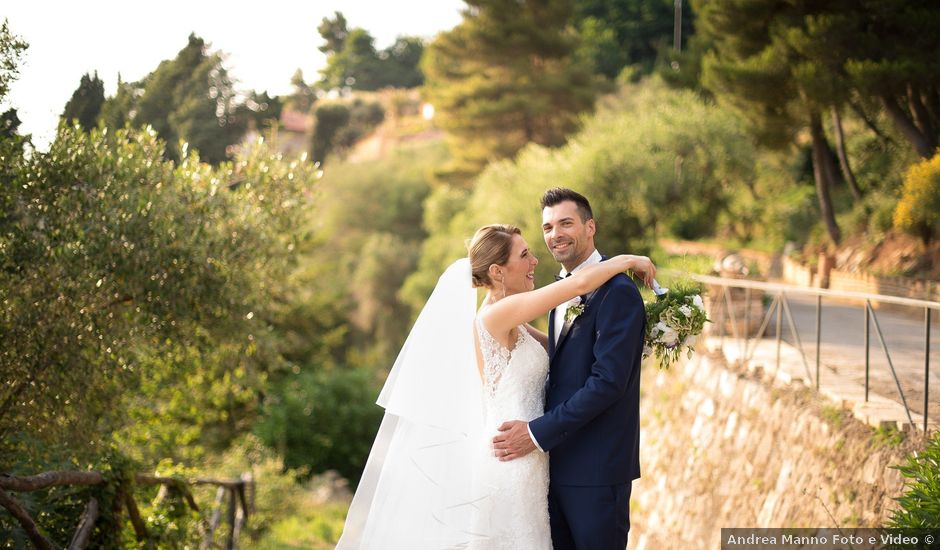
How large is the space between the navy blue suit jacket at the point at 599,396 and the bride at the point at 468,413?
0.46 ft

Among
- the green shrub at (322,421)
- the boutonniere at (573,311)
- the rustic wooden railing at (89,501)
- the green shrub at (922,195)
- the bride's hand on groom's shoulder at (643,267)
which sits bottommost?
the green shrub at (322,421)

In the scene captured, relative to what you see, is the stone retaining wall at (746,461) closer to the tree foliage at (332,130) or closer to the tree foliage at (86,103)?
the tree foliage at (86,103)

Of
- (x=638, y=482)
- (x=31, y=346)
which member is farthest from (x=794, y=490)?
(x=31, y=346)

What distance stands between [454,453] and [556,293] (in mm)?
934

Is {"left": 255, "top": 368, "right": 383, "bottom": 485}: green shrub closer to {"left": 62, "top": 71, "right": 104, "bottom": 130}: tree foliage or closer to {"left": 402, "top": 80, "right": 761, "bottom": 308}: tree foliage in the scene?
{"left": 402, "top": 80, "right": 761, "bottom": 308}: tree foliage

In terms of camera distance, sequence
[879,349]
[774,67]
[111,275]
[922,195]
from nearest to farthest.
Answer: [111,275] → [879,349] → [922,195] → [774,67]

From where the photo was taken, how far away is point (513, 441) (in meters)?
3.86

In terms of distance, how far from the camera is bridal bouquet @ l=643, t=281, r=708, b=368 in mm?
3916

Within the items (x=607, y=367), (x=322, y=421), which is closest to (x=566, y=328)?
(x=607, y=367)

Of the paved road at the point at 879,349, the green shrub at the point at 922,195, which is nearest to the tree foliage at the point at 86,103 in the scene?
the paved road at the point at 879,349

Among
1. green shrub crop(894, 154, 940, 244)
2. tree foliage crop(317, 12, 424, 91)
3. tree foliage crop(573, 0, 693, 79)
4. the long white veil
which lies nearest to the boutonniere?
the long white veil

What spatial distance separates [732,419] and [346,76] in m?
69.3

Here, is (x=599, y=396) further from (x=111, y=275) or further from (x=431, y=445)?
(x=111, y=275)

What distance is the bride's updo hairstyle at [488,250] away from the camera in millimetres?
4152
